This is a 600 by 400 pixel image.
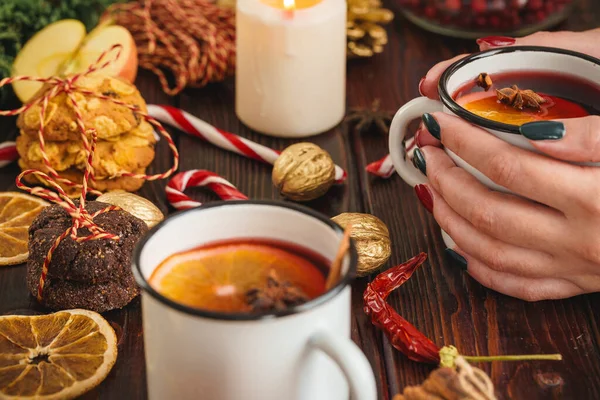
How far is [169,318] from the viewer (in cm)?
73

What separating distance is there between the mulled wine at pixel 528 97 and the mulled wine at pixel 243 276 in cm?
37

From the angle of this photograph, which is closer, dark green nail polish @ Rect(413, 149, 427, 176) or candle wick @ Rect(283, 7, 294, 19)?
dark green nail polish @ Rect(413, 149, 427, 176)

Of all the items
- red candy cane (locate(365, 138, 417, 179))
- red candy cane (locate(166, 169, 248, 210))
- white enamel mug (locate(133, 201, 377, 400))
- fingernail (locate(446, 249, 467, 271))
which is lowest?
red candy cane (locate(166, 169, 248, 210))

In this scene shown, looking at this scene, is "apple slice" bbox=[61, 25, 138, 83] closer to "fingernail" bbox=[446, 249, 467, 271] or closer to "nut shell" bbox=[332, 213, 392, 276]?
"nut shell" bbox=[332, 213, 392, 276]

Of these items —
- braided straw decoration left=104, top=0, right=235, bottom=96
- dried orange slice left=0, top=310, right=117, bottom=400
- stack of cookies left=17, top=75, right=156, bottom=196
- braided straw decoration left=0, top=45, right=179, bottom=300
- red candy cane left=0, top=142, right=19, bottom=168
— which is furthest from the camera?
braided straw decoration left=104, top=0, right=235, bottom=96

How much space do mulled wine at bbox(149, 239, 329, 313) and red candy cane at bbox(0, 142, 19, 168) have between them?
2.01 ft

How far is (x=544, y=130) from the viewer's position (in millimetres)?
935

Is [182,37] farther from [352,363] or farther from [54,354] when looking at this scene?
[352,363]

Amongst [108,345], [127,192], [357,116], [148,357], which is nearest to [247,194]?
[127,192]

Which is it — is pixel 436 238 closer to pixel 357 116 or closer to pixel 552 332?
pixel 552 332

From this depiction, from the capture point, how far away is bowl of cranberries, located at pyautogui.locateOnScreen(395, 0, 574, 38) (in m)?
1.64

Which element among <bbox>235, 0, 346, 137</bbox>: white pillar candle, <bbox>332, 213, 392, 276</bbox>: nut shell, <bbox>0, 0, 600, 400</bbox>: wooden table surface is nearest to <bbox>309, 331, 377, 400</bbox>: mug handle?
<bbox>0, 0, 600, 400</bbox>: wooden table surface

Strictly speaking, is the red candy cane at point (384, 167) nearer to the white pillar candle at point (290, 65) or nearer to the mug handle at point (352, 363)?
the white pillar candle at point (290, 65)

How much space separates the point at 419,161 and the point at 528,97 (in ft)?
0.52
